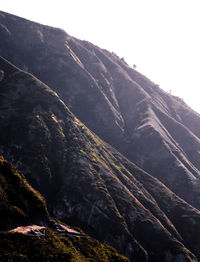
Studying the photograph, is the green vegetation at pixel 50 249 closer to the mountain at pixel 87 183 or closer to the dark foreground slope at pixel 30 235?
the dark foreground slope at pixel 30 235

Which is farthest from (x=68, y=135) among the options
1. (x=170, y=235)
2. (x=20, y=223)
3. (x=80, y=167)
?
(x=20, y=223)

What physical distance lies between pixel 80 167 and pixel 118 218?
1435 inches

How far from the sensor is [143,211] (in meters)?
138

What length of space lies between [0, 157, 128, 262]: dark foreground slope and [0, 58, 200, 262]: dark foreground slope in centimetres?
4303

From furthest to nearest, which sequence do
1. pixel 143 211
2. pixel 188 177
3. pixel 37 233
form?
pixel 188 177 < pixel 143 211 < pixel 37 233

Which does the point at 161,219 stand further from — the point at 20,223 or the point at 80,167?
the point at 20,223

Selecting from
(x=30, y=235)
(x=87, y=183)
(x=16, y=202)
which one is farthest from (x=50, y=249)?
(x=87, y=183)

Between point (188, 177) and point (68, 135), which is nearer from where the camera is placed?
point (68, 135)

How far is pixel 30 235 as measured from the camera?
60.9 metres

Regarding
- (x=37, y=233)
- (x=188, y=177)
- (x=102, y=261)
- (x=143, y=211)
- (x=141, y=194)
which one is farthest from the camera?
(x=188, y=177)

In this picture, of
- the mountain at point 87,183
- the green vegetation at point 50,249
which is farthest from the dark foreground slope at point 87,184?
the green vegetation at point 50,249

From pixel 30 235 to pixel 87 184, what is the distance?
74389mm

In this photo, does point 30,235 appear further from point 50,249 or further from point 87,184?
point 87,184

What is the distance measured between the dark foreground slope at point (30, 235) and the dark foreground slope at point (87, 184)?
43.0m
